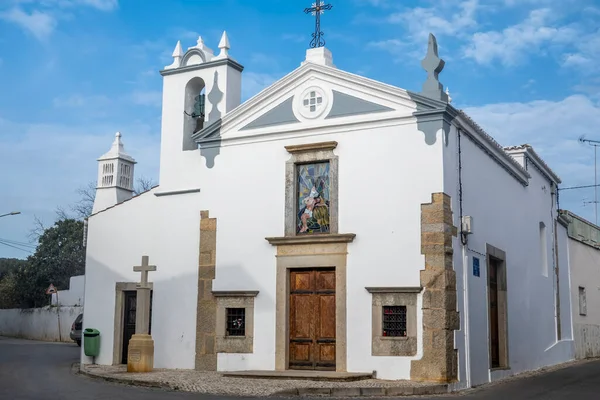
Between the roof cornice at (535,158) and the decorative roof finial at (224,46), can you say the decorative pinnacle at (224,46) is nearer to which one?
the decorative roof finial at (224,46)

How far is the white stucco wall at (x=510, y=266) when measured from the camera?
1583 centimetres

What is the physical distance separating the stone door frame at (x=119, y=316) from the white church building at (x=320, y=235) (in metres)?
0.04

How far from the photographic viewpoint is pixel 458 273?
15602 mm

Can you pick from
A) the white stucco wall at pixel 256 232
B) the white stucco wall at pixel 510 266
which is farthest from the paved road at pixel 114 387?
the white stucco wall at pixel 256 232

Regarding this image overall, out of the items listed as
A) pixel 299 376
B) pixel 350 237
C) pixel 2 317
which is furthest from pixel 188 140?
pixel 2 317

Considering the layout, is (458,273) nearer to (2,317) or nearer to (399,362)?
(399,362)

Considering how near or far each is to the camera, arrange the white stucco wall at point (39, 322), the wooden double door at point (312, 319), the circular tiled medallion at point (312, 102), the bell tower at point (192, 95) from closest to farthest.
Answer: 1. the wooden double door at point (312, 319)
2. the circular tiled medallion at point (312, 102)
3. the bell tower at point (192, 95)
4. the white stucco wall at point (39, 322)

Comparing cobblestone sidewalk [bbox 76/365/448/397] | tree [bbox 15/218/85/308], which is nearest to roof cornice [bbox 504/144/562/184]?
cobblestone sidewalk [bbox 76/365/448/397]

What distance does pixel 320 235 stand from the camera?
16.2 metres

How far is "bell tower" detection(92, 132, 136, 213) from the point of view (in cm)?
2092

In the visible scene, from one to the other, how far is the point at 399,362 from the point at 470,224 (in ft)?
10.9

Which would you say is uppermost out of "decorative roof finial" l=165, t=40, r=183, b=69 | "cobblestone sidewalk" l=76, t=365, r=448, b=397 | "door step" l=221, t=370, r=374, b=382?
"decorative roof finial" l=165, t=40, r=183, b=69

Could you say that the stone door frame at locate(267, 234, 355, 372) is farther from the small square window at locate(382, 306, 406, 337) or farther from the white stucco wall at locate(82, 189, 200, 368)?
the white stucco wall at locate(82, 189, 200, 368)

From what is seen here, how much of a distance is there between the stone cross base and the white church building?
1240mm
